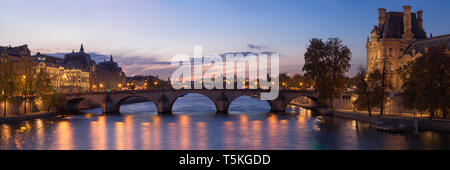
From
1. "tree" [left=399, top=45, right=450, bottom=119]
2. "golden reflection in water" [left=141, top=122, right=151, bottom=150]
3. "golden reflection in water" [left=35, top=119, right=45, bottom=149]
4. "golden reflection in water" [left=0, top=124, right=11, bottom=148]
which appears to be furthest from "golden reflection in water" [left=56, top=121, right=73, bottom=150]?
"tree" [left=399, top=45, right=450, bottom=119]

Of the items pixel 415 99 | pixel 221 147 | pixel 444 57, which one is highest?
pixel 444 57

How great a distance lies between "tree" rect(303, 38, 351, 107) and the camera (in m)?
76.8

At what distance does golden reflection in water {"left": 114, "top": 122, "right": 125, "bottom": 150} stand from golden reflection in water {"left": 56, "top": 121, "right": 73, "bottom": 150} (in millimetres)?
5098

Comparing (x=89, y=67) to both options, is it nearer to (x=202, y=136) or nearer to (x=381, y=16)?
(x=381, y=16)

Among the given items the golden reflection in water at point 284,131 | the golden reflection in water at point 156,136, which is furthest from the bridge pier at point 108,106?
the golden reflection in water at point 284,131

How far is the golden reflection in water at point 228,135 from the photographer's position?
46.5 m

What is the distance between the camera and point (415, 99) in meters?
53.9

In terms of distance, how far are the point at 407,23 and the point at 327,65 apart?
18.9 metres

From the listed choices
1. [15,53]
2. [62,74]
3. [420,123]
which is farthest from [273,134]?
[62,74]

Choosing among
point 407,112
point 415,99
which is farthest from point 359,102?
point 415,99

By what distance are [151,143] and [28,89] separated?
4338 cm

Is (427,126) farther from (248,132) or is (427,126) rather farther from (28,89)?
(28,89)

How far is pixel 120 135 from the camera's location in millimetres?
55281

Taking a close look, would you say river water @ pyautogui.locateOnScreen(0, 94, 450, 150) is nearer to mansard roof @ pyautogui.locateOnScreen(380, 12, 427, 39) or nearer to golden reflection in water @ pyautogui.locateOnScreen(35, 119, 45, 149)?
golden reflection in water @ pyautogui.locateOnScreen(35, 119, 45, 149)
